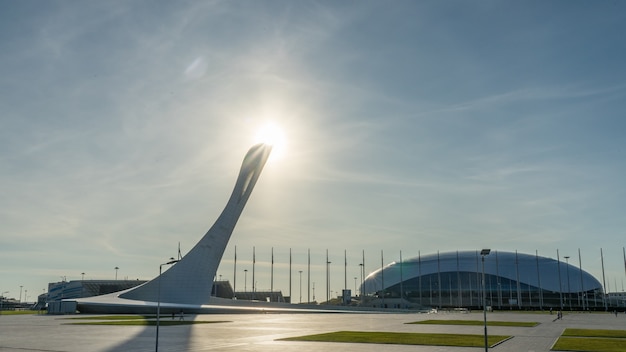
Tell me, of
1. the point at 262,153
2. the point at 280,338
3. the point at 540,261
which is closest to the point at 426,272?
the point at 540,261

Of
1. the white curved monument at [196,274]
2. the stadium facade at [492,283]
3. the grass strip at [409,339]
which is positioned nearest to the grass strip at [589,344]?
the grass strip at [409,339]

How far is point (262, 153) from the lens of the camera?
71000 millimetres

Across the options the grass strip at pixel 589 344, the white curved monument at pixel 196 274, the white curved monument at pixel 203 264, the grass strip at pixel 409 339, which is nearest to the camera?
the grass strip at pixel 589 344

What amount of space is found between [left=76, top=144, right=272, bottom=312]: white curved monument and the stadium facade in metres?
54.8

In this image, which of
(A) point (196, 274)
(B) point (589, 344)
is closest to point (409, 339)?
(B) point (589, 344)

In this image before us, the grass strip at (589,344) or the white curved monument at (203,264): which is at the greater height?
the white curved monument at (203,264)

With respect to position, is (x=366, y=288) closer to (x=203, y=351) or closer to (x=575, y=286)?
(x=575, y=286)

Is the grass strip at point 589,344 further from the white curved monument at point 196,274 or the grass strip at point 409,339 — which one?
the white curved monument at point 196,274

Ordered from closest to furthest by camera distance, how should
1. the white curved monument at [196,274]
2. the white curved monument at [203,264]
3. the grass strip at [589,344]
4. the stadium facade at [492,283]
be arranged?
the grass strip at [589,344] → the white curved monument at [196,274] → the white curved monument at [203,264] → the stadium facade at [492,283]

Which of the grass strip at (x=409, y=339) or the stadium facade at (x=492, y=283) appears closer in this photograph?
the grass strip at (x=409, y=339)

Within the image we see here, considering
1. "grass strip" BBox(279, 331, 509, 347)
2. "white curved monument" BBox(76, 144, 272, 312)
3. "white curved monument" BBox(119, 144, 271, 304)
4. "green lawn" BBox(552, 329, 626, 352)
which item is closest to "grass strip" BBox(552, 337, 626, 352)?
"green lawn" BBox(552, 329, 626, 352)

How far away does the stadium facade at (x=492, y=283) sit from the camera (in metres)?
117

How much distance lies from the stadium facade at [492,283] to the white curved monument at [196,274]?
180ft

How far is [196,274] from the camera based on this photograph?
63.2 m
